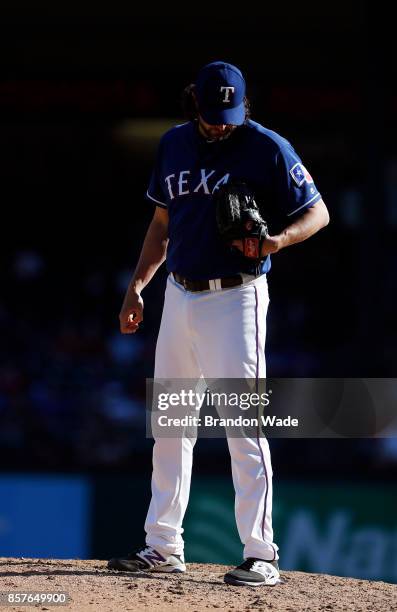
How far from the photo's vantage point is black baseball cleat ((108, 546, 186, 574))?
155 inches

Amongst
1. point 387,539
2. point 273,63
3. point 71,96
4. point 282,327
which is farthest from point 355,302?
point 387,539

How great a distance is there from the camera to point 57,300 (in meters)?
11.2

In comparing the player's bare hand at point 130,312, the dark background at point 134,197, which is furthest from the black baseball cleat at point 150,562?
the dark background at point 134,197

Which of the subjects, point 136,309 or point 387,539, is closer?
point 136,309

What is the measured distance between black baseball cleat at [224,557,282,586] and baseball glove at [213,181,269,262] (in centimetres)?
99

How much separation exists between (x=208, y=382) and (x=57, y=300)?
24.7 ft

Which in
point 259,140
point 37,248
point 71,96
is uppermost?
point 71,96

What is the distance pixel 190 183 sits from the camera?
3.85 m

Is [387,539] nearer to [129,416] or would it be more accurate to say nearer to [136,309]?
[129,416]

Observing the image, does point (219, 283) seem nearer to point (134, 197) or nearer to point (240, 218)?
point (240, 218)

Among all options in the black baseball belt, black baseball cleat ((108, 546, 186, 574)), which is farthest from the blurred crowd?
the black baseball belt

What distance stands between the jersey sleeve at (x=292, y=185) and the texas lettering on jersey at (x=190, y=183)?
176 millimetres

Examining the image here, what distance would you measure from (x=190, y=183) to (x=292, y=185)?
34cm

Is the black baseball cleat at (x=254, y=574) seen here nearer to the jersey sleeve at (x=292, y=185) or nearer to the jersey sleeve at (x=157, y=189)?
the jersey sleeve at (x=292, y=185)
